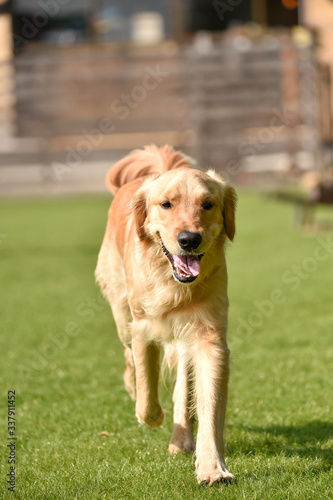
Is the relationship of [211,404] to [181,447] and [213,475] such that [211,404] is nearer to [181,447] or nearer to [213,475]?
[213,475]

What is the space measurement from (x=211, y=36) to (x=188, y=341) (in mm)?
16820

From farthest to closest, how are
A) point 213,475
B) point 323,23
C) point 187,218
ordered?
1. point 323,23
2. point 187,218
3. point 213,475

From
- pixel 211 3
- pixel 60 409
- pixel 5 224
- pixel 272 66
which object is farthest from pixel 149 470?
pixel 211 3

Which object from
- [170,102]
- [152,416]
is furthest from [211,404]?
[170,102]

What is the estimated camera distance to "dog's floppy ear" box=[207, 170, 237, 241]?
11.0 feet

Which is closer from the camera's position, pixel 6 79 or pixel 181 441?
pixel 181 441
